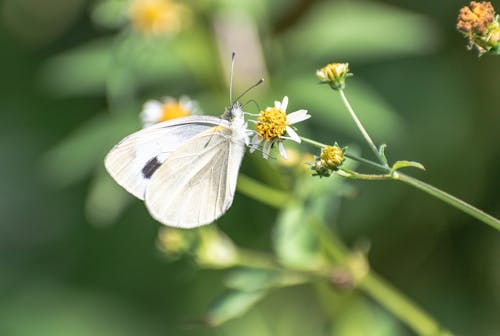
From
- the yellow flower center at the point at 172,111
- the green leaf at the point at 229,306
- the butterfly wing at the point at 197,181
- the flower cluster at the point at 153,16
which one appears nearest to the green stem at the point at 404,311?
the green leaf at the point at 229,306

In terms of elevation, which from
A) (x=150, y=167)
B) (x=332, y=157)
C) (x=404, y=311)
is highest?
(x=332, y=157)

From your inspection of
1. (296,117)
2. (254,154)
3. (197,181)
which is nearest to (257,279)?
(197,181)

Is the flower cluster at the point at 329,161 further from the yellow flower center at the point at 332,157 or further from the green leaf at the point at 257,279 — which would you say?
the green leaf at the point at 257,279

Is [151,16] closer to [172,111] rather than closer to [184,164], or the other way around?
[172,111]

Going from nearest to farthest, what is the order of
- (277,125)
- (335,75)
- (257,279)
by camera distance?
1. (335,75)
2. (277,125)
3. (257,279)

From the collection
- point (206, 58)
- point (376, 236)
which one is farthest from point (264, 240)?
point (206, 58)

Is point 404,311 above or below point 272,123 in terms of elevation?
below
